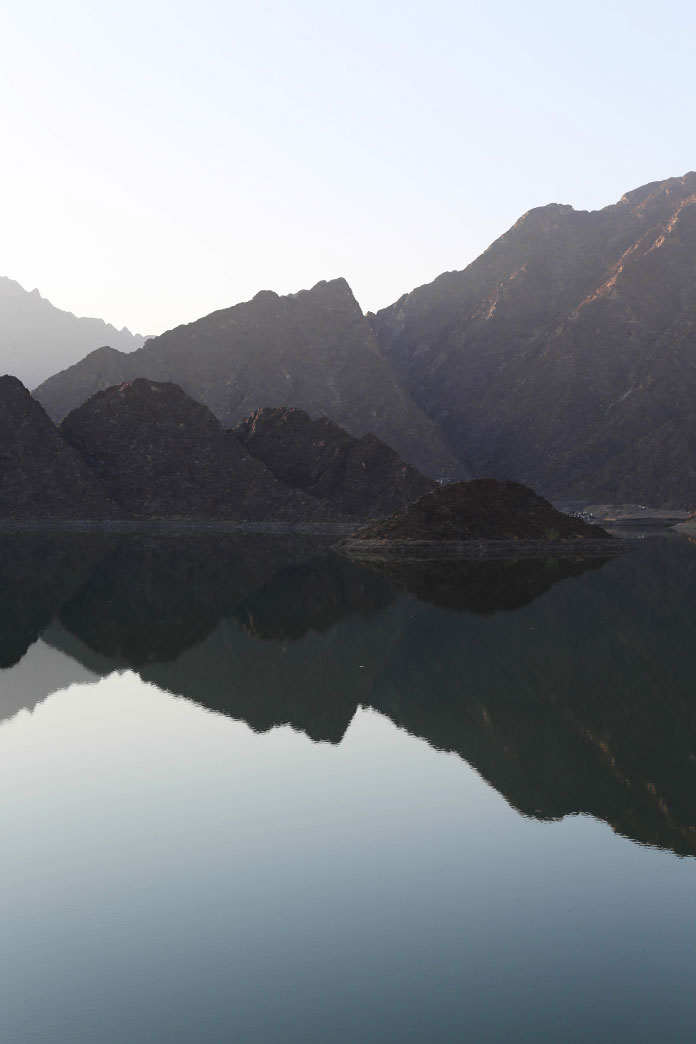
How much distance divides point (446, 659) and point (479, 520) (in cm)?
7811

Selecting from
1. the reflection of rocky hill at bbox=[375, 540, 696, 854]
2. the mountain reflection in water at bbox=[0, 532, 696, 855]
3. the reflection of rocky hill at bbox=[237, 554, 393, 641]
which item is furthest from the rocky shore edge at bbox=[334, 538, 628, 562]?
the reflection of rocky hill at bbox=[375, 540, 696, 854]

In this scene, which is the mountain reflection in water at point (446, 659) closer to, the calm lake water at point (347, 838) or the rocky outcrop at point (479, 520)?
the calm lake water at point (347, 838)

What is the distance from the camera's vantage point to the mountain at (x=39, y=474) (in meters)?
180

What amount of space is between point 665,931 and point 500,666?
2118cm

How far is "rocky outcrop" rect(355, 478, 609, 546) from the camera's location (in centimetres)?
10950

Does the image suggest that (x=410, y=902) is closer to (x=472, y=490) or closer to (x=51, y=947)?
(x=51, y=947)

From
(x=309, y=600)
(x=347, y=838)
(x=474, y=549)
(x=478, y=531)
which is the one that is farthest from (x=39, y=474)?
(x=347, y=838)

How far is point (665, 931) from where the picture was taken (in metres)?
13.2

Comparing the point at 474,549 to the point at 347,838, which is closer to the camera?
the point at 347,838

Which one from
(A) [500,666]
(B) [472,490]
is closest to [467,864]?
(A) [500,666]

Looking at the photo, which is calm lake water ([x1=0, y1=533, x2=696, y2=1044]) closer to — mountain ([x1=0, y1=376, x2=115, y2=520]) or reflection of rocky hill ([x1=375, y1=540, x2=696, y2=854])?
reflection of rocky hill ([x1=375, y1=540, x2=696, y2=854])

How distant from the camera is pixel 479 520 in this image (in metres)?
113

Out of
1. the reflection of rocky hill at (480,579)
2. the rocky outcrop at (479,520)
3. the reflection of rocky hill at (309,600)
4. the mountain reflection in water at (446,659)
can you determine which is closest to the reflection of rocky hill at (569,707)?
the mountain reflection in water at (446,659)

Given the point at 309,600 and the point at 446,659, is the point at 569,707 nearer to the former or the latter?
the point at 446,659
